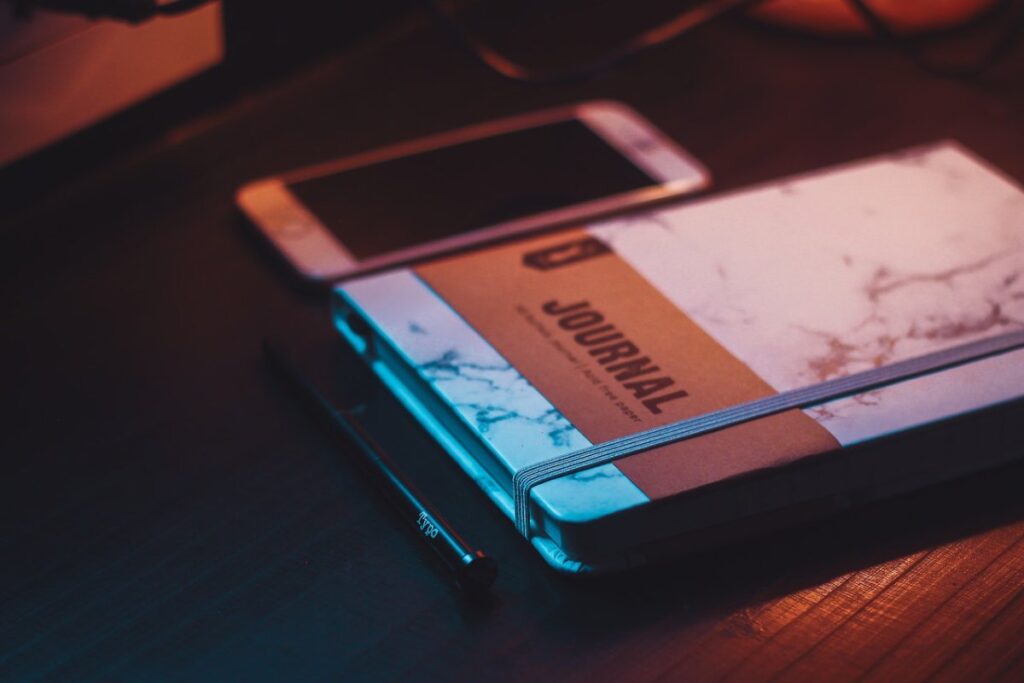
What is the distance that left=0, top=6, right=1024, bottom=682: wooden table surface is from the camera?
44 cm

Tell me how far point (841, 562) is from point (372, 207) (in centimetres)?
33

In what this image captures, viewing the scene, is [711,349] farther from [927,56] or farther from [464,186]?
[927,56]

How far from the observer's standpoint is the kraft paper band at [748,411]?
47 cm

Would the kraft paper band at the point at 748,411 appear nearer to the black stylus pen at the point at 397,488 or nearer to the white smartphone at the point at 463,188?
the black stylus pen at the point at 397,488

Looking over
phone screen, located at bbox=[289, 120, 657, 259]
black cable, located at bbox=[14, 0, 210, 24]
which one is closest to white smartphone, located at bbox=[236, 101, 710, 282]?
phone screen, located at bbox=[289, 120, 657, 259]

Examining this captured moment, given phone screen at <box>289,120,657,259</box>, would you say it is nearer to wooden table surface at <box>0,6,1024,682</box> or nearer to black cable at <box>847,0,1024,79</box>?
wooden table surface at <box>0,6,1024,682</box>

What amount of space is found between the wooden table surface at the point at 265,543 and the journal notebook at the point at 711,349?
2cm

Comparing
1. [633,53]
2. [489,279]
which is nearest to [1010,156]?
[633,53]

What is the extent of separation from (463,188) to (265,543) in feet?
0.92

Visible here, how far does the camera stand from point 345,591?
469mm

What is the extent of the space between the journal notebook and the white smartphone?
47mm

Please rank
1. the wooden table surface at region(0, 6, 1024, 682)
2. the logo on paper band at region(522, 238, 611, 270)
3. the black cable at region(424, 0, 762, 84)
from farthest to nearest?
the black cable at region(424, 0, 762, 84)
the logo on paper band at region(522, 238, 611, 270)
the wooden table surface at region(0, 6, 1024, 682)

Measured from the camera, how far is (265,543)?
1.60 feet

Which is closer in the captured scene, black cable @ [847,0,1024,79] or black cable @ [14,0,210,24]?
black cable @ [14,0,210,24]
